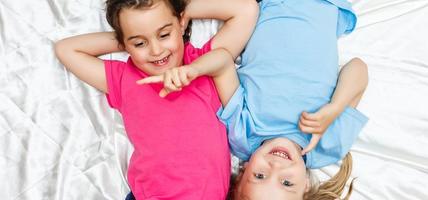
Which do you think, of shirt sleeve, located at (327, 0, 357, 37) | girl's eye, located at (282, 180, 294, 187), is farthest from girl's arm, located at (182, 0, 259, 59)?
girl's eye, located at (282, 180, 294, 187)

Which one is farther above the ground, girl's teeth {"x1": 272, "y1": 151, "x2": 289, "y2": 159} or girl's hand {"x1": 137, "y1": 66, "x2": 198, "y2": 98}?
girl's hand {"x1": 137, "y1": 66, "x2": 198, "y2": 98}

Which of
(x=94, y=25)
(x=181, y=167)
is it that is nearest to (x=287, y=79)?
(x=181, y=167)

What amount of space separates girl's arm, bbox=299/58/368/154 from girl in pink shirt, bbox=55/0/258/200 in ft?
0.63

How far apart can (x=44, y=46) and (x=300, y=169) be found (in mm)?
664

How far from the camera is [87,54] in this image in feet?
4.09

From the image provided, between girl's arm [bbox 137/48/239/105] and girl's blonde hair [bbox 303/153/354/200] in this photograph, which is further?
girl's blonde hair [bbox 303/153/354/200]

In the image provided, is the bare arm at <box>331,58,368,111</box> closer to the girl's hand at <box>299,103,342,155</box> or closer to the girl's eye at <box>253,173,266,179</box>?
the girl's hand at <box>299,103,342,155</box>

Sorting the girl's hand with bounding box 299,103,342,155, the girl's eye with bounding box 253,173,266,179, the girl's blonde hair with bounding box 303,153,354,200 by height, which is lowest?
the girl's blonde hair with bounding box 303,153,354,200

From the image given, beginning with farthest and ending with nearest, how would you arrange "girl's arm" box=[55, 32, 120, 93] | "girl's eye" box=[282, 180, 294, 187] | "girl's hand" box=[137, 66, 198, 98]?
"girl's arm" box=[55, 32, 120, 93] < "girl's eye" box=[282, 180, 294, 187] < "girl's hand" box=[137, 66, 198, 98]

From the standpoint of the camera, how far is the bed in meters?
1.15

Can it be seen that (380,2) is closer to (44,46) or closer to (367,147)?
(367,147)

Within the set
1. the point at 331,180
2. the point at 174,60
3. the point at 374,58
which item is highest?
the point at 174,60

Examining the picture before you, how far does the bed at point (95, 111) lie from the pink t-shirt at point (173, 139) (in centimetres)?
7

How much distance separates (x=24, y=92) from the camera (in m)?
1.21
